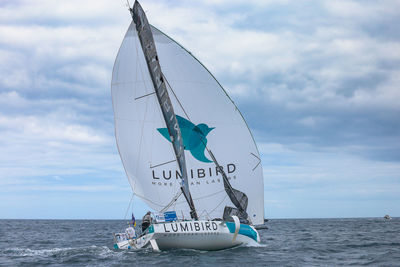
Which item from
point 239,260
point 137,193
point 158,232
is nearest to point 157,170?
point 137,193

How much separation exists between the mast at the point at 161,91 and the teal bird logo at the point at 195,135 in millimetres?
1770

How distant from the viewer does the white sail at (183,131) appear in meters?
23.2

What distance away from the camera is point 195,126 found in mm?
23500

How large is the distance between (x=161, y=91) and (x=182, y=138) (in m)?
2.64

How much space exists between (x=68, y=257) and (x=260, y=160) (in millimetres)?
10190

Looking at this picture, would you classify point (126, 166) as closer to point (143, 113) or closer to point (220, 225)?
point (143, 113)

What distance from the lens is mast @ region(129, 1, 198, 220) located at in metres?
21.4

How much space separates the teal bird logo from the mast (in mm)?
1770

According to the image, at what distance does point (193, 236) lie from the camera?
19.5m

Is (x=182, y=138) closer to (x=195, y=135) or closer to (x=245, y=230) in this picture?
(x=195, y=135)

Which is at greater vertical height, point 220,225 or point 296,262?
point 220,225

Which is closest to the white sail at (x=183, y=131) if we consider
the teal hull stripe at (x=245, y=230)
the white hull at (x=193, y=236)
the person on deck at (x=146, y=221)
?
the person on deck at (x=146, y=221)

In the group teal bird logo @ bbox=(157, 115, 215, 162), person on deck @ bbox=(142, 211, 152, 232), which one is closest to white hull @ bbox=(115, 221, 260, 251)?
person on deck @ bbox=(142, 211, 152, 232)

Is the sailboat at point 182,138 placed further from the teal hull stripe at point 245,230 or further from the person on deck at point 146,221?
the person on deck at point 146,221
